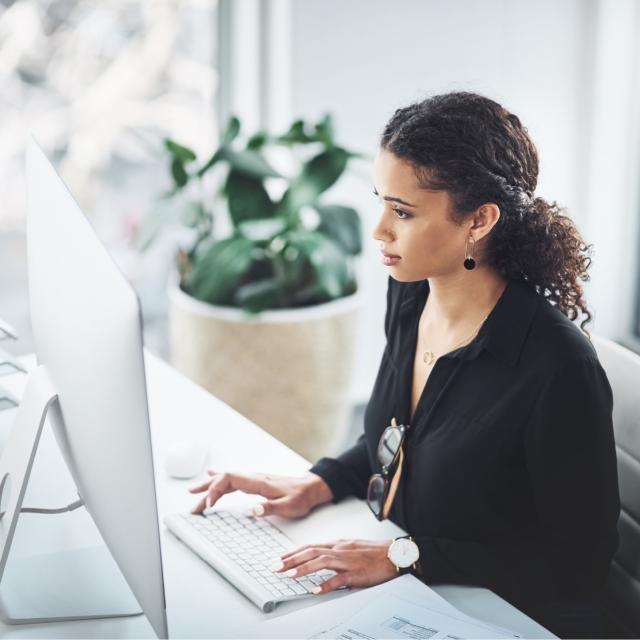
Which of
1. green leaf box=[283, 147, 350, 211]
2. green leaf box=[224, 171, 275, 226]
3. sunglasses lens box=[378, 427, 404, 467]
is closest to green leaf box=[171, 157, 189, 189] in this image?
green leaf box=[224, 171, 275, 226]

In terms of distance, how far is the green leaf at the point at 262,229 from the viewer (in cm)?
238

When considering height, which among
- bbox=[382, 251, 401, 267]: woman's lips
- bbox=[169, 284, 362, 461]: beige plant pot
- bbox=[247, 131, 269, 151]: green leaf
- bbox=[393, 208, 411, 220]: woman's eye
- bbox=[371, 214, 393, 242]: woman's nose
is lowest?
bbox=[169, 284, 362, 461]: beige plant pot

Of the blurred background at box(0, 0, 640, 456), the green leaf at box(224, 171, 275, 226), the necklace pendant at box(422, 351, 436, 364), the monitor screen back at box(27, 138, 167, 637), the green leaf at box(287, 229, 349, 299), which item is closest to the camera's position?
the monitor screen back at box(27, 138, 167, 637)

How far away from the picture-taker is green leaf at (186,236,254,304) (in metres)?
2.37

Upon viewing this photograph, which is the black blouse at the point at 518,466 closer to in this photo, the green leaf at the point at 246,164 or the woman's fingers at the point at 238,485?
the woman's fingers at the point at 238,485

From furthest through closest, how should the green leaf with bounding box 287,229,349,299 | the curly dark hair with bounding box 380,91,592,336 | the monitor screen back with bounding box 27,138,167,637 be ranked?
the green leaf with bounding box 287,229,349,299
the curly dark hair with bounding box 380,91,592,336
the monitor screen back with bounding box 27,138,167,637

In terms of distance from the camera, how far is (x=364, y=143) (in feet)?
9.62

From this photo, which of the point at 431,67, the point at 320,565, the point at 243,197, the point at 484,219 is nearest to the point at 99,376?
the point at 320,565

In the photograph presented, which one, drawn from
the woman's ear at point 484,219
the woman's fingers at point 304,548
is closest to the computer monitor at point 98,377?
the woman's fingers at point 304,548

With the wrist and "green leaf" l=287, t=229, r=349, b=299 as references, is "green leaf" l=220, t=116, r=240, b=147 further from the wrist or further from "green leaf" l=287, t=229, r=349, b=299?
the wrist

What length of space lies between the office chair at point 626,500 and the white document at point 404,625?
0.32 m

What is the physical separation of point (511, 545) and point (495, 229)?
0.43 meters

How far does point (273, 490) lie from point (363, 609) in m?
0.29

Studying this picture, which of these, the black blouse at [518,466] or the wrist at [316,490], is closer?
the black blouse at [518,466]
